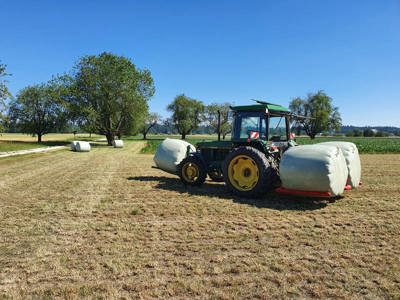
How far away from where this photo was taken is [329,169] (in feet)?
24.2

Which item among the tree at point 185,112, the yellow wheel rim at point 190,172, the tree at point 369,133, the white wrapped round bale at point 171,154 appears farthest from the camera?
the tree at point 369,133

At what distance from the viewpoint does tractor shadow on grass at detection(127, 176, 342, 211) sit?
7930 mm

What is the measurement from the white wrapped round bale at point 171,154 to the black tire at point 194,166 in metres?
0.86

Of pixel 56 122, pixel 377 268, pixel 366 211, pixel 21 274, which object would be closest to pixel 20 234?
pixel 21 274

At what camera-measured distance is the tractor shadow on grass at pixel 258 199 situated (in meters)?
7.93

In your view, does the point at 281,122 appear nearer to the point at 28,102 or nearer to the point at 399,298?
the point at 399,298

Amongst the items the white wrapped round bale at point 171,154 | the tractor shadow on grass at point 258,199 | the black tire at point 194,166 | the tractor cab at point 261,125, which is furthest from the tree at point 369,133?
the black tire at point 194,166

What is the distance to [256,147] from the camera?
30.2 ft

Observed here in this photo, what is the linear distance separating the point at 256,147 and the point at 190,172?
97.1 inches

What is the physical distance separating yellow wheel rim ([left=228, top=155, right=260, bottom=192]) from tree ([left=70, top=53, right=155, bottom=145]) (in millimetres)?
34438

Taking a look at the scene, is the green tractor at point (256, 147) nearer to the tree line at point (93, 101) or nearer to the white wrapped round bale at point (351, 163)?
the white wrapped round bale at point (351, 163)

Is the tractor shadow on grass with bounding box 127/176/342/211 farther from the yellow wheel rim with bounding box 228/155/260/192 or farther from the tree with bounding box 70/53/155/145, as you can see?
the tree with bounding box 70/53/155/145

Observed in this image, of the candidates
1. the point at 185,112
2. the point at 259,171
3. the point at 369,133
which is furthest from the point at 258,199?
the point at 369,133

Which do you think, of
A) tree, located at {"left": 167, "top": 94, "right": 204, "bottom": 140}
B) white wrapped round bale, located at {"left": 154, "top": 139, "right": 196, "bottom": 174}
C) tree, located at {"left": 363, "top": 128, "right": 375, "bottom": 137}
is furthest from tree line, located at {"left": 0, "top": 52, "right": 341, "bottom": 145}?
tree, located at {"left": 363, "top": 128, "right": 375, "bottom": 137}
